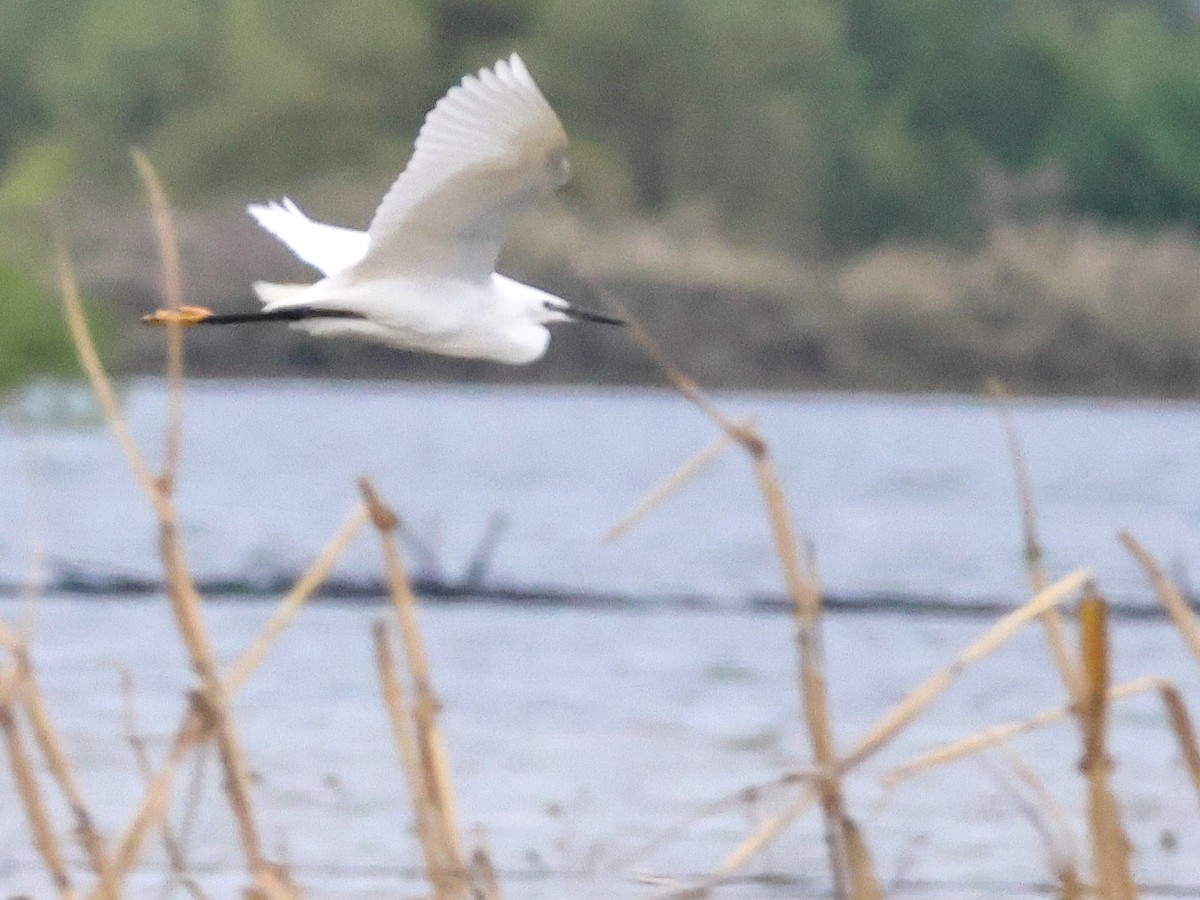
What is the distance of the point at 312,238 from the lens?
628 cm

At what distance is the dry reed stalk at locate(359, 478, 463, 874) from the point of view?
3.70 meters

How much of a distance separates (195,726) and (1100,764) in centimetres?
116

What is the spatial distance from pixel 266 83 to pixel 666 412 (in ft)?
24.9

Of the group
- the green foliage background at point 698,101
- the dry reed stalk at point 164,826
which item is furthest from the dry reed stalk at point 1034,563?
the green foliage background at point 698,101

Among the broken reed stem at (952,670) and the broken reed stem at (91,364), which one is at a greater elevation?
the broken reed stem at (91,364)

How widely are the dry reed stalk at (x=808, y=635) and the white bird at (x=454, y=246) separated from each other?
1654mm

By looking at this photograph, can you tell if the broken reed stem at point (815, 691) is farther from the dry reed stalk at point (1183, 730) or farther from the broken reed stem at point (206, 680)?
the broken reed stem at point (206, 680)

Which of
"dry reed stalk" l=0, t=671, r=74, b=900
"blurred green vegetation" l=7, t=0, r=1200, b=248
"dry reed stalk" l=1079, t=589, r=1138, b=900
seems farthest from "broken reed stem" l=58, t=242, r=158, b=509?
"blurred green vegetation" l=7, t=0, r=1200, b=248

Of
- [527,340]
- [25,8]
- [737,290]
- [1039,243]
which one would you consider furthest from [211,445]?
[527,340]

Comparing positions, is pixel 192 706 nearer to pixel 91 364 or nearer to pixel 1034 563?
pixel 91 364

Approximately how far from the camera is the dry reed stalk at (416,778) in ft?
12.6

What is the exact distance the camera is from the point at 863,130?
40469 mm

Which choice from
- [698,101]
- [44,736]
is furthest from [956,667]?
[698,101]

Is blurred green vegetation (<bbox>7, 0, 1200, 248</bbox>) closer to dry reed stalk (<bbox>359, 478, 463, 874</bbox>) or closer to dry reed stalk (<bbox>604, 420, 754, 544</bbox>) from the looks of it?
dry reed stalk (<bbox>359, 478, 463, 874</bbox>)
